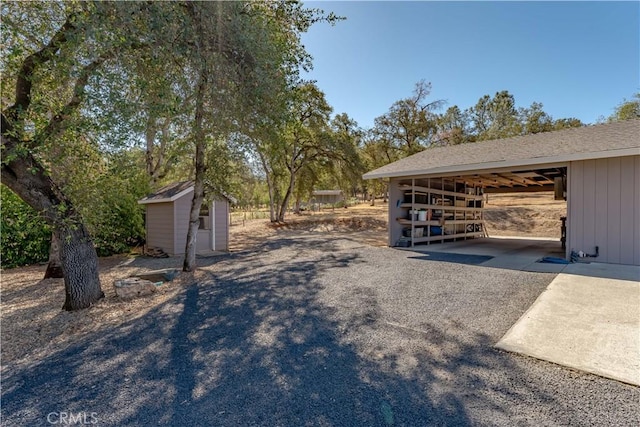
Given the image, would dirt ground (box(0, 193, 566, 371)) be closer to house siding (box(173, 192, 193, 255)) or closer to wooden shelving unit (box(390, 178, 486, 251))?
house siding (box(173, 192, 193, 255))

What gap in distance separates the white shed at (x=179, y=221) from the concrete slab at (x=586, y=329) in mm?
8543

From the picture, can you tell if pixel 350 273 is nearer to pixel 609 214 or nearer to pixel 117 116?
pixel 117 116

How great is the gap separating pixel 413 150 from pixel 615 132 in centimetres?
1531

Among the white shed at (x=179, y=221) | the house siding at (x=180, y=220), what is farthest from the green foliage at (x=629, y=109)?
the house siding at (x=180, y=220)

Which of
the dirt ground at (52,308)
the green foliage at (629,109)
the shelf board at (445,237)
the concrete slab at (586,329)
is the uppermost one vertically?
the green foliage at (629,109)

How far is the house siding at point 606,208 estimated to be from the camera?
6207mm

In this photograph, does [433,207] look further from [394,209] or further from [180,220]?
[180,220]

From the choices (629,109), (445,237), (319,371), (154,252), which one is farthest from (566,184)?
(629,109)

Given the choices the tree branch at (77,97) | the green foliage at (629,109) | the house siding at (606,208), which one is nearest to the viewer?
the tree branch at (77,97)

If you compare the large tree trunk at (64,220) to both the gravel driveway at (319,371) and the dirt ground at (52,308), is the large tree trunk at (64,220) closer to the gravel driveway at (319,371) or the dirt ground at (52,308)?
the dirt ground at (52,308)

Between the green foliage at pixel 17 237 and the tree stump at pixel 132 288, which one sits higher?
the green foliage at pixel 17 237

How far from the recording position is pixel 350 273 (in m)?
6.21

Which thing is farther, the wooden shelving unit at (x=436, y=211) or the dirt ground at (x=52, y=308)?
the wooden shelving unit at (x=436, y=211)

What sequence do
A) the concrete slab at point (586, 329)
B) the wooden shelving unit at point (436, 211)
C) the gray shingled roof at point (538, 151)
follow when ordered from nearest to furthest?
the concrete slab at point (586, 329), the gray shingled roof at point (538, 151), the wooden shelving unit at point (436, 211)
